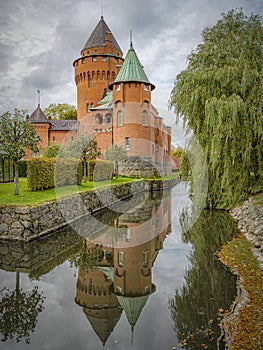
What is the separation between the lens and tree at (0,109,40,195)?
11.9 meters

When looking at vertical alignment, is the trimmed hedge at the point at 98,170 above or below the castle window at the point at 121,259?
above

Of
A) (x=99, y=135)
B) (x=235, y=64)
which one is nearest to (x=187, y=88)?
(x=235, y=64)

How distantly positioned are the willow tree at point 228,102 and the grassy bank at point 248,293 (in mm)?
4553

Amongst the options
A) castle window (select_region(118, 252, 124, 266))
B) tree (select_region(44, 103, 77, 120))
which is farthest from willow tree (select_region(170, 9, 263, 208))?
tree (select_region(44, 103, 77, 120))

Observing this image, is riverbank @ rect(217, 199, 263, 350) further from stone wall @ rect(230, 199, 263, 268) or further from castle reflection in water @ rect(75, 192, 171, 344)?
castle reflection in water @ rect(75, 192, 171, 344)

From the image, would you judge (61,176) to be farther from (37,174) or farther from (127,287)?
(127,287)

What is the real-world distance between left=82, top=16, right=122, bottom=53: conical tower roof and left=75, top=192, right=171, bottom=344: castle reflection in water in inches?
1260

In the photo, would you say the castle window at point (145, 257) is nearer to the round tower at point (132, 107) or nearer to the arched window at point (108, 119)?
the round tower at point (132, 107)

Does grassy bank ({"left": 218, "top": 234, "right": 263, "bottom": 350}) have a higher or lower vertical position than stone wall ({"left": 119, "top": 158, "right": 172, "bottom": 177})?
lower

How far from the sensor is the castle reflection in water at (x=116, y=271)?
5258mm

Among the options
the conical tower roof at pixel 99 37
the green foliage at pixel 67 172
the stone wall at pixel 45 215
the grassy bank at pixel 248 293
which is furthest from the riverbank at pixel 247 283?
the conical tower roof at pixel 99 37

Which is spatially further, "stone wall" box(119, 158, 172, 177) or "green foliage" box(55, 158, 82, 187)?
"stone wall" box(119, 158, 172, 177)

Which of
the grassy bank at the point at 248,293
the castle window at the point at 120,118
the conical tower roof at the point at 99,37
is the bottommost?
the grassy bank at the point at 248,293

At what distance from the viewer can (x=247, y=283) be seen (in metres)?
5.93
